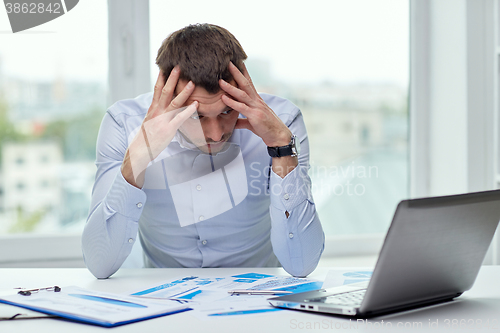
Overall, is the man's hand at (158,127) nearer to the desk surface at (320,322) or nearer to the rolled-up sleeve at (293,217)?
the rolled-up sleeve at (293,217)

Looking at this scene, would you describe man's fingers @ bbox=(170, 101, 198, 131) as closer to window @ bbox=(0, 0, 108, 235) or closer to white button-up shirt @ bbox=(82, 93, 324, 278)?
white button-up shirt @ bbox=(82, 93, 324, 278)

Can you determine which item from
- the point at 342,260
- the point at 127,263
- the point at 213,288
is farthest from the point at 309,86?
the point at 213,288

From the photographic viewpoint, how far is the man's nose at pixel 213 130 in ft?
3.98

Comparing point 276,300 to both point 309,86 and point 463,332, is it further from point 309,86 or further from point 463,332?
point 309,86

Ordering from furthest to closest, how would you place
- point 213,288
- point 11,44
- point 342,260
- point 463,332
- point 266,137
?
point 342,260 < point 11,44 < point 266,137 < point 213,288 < point 463,332

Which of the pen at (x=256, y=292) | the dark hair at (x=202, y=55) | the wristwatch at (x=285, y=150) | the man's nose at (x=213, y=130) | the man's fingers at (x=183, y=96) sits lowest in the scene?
the pen at (x=256, y=292)

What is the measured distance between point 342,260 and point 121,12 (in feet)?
5.34

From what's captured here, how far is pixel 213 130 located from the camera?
122 cm

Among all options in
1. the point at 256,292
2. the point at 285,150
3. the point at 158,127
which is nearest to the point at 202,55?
the point at 158,127

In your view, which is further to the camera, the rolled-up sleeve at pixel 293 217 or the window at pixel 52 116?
the window at pixel 52 116

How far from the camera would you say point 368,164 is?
2406 millimetres

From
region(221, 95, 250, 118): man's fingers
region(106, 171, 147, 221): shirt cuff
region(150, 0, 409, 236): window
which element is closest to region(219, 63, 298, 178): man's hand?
region(221, 95, 250, 118): man's fingers

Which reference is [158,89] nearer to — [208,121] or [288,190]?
[208,121]

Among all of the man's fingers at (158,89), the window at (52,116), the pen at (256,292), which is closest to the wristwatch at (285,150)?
the man's fingers at (158,89)
